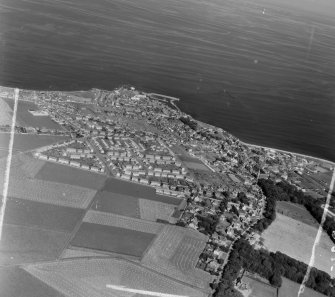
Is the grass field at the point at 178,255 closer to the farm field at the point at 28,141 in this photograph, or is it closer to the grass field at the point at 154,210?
the grass field at the point at 154,210

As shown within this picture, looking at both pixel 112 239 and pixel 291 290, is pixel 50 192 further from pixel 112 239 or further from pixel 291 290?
pixel 291 290

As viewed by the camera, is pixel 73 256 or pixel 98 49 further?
pixel 98 49

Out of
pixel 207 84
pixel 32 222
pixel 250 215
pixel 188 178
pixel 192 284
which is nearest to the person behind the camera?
pixel 192 284

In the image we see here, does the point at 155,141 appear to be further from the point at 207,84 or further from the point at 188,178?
the point at 207,84

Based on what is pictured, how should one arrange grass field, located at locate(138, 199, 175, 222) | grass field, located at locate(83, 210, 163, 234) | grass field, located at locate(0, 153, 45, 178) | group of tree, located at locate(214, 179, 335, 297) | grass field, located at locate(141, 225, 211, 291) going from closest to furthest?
grass field, located at locate(141, 225, 211, 291), group of tree, located at locate(214, 179, 335, 297), grass field, located at locate(83, 210, 163, 234), grass field, located at locate(138, 199, 175, 222), grass field, located at locate(0, 153, 45, 178)

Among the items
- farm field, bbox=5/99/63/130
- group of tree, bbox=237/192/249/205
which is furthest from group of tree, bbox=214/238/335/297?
farm field, bbox=5/99/63/130

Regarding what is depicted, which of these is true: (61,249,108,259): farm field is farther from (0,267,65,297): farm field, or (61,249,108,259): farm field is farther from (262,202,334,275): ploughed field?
(262,202,334,275): ploughed field

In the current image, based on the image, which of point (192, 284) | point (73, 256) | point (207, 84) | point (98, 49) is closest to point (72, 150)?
point (73, 256)

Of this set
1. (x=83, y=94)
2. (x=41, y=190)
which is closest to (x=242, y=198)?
(x=41, y=190)
